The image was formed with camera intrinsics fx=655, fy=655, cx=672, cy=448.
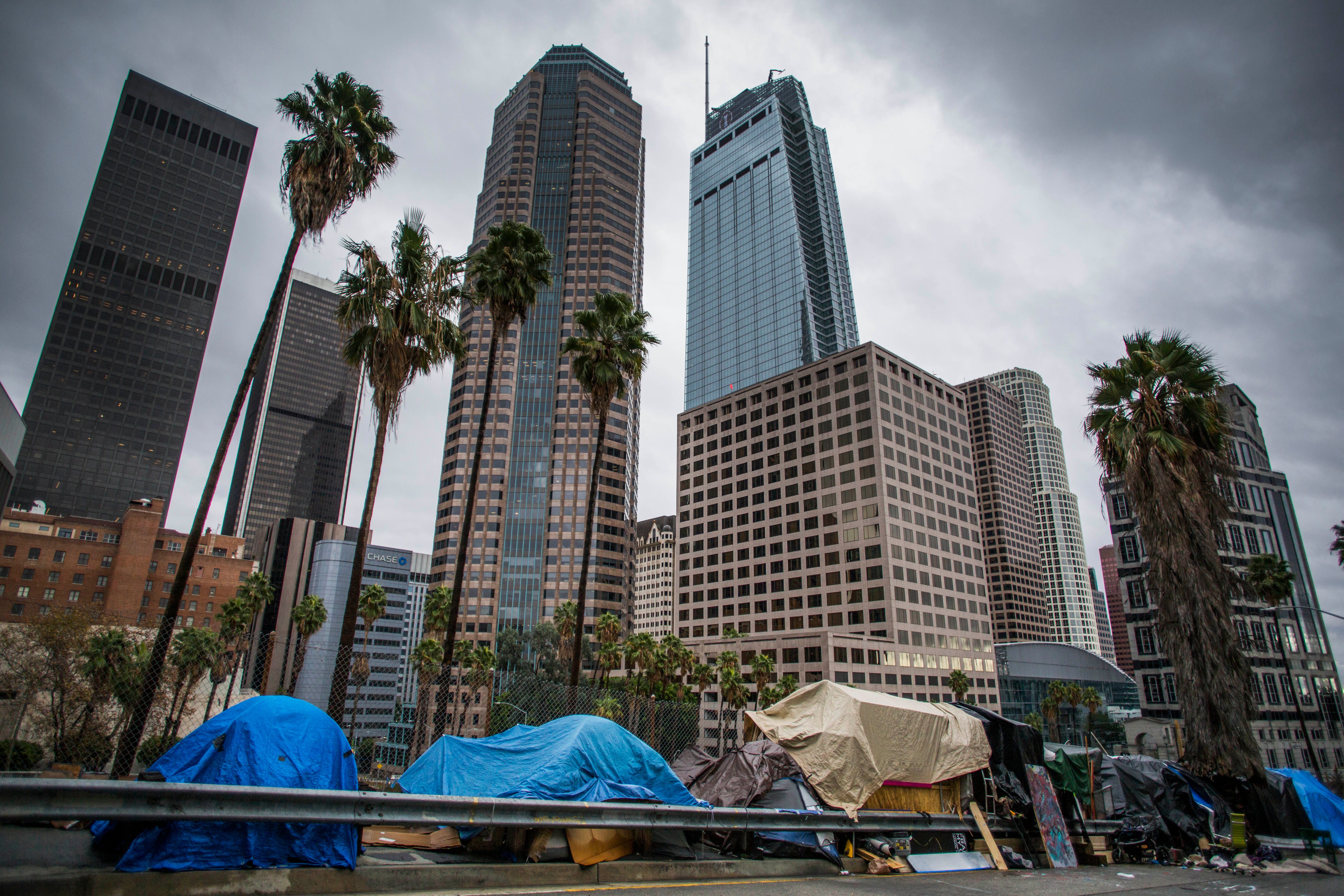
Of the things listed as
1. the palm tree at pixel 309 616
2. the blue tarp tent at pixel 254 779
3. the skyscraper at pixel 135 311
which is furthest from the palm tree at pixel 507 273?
the skyscraper at pixel 135 311

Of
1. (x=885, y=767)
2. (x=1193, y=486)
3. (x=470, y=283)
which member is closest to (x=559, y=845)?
(x=885, y=767)

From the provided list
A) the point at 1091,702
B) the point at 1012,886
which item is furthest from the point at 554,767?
the point at 1091,702

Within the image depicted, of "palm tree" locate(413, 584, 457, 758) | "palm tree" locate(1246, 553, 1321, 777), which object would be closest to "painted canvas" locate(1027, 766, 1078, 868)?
"palm tree" locate(413, 584, 457, 758)

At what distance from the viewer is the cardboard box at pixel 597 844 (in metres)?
8.12

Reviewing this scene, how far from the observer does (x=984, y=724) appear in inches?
582

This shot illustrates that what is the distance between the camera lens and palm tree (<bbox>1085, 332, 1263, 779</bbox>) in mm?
19062

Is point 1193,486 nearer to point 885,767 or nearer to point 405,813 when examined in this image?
point 885,767

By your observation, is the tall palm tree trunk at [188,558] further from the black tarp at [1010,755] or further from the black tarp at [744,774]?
the black tarp at [1010,755]

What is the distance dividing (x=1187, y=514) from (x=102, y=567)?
405ft

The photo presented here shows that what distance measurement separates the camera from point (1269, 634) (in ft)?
277

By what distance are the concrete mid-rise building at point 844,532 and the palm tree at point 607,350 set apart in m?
66.6

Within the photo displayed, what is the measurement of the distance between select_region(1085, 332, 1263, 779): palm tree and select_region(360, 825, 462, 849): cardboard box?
2081 cm

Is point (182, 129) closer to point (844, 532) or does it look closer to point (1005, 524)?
point (844, 532)

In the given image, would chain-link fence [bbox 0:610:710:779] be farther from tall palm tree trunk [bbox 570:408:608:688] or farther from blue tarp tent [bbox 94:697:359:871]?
blue tarp tent [bbox 94:697:359:871]
